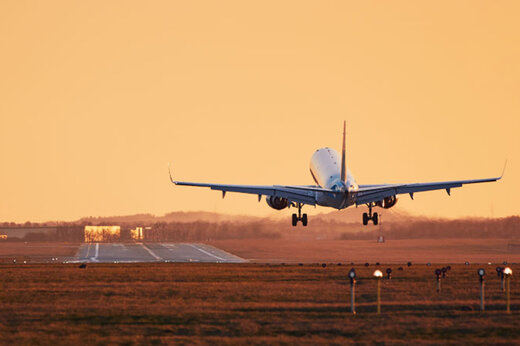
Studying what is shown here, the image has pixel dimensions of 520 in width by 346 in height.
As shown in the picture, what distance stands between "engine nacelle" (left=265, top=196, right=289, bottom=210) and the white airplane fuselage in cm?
453

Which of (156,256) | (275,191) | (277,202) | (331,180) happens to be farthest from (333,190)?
(156,256)

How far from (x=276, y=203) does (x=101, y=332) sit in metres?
60.1

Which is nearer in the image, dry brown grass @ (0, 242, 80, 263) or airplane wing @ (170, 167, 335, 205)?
airplane wing @ (170, 167, 335, 205)

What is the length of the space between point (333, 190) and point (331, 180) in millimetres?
5583

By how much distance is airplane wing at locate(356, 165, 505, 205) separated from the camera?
88938mm

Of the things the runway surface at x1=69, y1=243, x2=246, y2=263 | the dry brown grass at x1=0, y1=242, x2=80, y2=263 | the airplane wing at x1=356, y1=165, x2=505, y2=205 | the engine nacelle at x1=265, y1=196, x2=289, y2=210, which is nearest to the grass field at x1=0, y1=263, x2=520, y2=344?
the airplane wing at x1=356, y1=165, x2=505, y2=205

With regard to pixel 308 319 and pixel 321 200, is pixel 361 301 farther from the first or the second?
pixel 321 200

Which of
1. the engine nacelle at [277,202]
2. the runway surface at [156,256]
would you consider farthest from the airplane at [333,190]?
the runway surface at [156,256]

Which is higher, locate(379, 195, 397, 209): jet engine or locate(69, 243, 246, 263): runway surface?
locate(379, 195, 397, 209): jet engine

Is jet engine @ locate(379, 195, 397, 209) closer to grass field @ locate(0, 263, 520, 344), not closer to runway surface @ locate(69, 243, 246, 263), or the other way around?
grass field @ locate(0, 263, 520, 344)

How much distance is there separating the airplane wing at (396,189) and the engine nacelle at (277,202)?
9314 mm

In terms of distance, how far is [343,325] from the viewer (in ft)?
137

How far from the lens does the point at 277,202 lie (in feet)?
325

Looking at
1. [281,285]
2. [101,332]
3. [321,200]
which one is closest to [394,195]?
[321,200]
